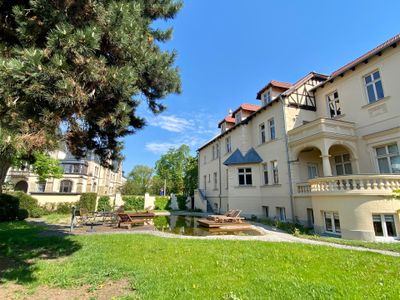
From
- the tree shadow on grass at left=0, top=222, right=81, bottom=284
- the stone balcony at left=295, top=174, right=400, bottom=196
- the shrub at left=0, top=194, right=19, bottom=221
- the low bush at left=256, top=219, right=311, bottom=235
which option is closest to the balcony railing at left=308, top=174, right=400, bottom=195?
the stone balcony at left=295, top=174, right=400, bottom=196

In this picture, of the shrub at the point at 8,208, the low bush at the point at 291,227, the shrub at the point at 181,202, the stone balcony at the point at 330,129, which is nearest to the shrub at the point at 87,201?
the shrub at the point at 8,208

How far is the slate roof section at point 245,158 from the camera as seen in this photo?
65.6ft

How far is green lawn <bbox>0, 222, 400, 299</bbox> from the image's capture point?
4.48m

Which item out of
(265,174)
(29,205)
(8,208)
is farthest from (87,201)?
(265,174)

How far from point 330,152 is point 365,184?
5820 millimetres

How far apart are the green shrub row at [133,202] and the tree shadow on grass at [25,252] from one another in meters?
20.9

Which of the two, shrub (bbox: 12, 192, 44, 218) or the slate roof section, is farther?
shrub (bbox: 12, 192, 44, 218)

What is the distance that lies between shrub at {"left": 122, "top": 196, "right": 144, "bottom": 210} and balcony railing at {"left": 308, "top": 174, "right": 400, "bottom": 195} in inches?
1030

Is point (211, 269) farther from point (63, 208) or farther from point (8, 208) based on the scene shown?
point (63, 208)

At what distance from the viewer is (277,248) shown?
26.6 feet

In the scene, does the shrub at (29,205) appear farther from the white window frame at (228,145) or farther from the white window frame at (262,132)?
the white window frame at (262,132)

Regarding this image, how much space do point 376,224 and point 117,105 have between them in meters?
12.0

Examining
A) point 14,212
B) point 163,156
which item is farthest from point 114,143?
point 163,156

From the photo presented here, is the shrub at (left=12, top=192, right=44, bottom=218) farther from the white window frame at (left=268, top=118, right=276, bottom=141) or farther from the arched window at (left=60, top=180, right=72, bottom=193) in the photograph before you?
the arched window at (left=60, top=180, right=72, bottom=193)
